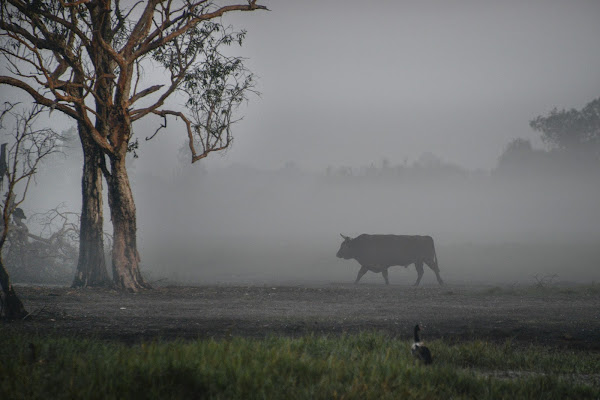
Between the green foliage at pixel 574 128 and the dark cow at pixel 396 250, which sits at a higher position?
the green foliage at pixel 574 128

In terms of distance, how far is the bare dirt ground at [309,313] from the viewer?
36.9 ft

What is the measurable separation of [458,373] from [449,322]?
5650mm

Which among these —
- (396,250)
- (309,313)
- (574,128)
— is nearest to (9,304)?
(309,313)

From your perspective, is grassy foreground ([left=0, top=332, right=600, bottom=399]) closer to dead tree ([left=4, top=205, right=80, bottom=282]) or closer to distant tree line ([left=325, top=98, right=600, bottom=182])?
dead tree ([left=4, top=205, right=80, bottom=282])

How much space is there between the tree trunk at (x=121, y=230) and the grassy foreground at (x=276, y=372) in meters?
11.1

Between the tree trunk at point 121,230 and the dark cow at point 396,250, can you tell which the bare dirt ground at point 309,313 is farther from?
the dark cow at point 396,250

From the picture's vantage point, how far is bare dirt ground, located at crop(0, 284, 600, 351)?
1126 cm

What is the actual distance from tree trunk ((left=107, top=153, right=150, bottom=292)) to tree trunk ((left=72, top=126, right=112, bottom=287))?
123cm

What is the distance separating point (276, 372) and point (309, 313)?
7.67 m

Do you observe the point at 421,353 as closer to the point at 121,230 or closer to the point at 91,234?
the point at 121,230

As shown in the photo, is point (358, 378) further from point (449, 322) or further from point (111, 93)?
point (111, 93)

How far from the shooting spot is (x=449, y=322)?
13.2 metres

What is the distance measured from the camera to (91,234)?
68.5 ft

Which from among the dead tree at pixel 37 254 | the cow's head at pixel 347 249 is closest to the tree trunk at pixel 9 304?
the dead tree at pixel 37 254
